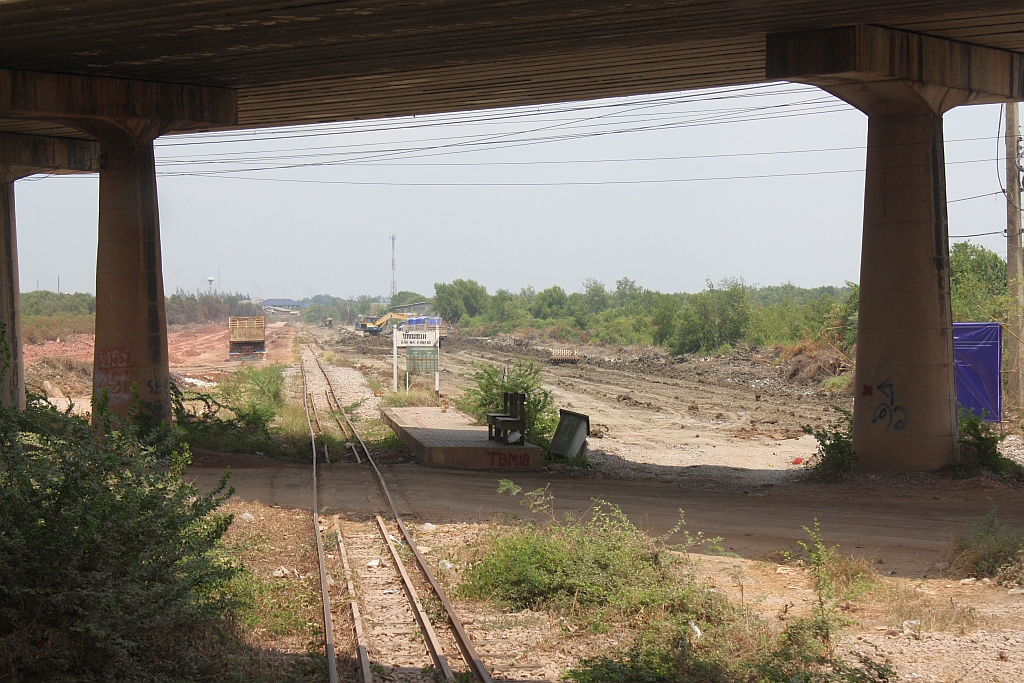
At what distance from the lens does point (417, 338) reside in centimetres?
3888

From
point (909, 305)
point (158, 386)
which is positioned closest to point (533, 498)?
point (909, 305)

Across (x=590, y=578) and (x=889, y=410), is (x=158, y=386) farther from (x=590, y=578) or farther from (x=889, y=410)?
(x=889, y=410)

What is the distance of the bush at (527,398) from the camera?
915 inches

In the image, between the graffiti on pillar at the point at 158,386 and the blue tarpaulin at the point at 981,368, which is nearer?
the graffiti on pillar at the point at 158,386

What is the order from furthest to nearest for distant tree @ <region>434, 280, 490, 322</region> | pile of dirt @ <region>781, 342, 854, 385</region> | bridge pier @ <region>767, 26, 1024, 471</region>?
distant tree @ <region>434, 280, 490, 322</region>
pile of dirt @ <region>781, 342, 854, 385</region>
bridge pier @ <region>767, 26, 1024, 471</region>

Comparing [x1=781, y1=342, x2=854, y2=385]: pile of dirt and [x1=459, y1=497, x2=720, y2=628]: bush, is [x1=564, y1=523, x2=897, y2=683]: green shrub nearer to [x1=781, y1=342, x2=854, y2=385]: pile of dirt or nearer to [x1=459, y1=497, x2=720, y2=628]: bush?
[x1=459, y1=497, x2=720, y2=628]: bush

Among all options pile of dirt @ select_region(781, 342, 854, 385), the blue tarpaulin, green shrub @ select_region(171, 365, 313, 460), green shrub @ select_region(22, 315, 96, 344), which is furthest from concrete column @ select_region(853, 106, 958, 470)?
green shrub @ select_region(22, 315, 96, 344)

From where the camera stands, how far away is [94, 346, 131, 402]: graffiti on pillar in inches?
776

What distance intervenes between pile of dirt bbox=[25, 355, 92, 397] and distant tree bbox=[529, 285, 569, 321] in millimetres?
98878

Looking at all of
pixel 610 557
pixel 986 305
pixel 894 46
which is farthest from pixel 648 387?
pixel 610 557

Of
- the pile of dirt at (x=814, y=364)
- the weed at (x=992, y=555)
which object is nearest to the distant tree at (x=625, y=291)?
the pile of dirt at (x=814, y=364)

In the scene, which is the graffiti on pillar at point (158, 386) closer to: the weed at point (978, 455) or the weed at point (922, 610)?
the weed at point (922, 610)

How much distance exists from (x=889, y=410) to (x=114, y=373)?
1586 centimetres

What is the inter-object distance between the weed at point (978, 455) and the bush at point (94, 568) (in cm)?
1462
